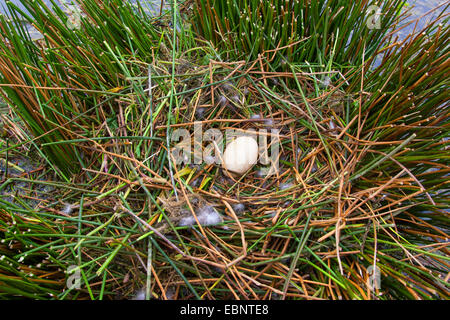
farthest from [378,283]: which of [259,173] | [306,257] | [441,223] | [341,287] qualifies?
[259,173]

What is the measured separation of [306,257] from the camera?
3.23 feet

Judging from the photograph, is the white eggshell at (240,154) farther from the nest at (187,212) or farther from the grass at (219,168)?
the nest at (187,212)

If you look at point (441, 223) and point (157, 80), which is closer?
point (441, 223)

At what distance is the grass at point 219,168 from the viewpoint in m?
0.94

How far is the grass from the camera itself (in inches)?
37.0

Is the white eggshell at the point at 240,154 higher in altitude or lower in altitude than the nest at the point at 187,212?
higher

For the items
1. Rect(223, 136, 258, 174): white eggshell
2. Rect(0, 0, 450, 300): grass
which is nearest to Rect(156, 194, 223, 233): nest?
Rect(0, 0, 450, 300): grass

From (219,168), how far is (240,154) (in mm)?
139

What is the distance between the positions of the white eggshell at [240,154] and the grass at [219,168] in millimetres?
78

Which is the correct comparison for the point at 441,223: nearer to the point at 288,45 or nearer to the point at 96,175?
the point at 288,45

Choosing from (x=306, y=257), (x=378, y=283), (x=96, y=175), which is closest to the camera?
(x=378, y=283)

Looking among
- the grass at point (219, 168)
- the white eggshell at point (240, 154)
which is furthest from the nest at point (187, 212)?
the white eggshell at point (240, 154)

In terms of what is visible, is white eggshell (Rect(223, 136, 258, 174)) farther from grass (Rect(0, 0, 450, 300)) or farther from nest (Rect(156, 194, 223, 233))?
nest (Rect(156, 194, 223, 233))
